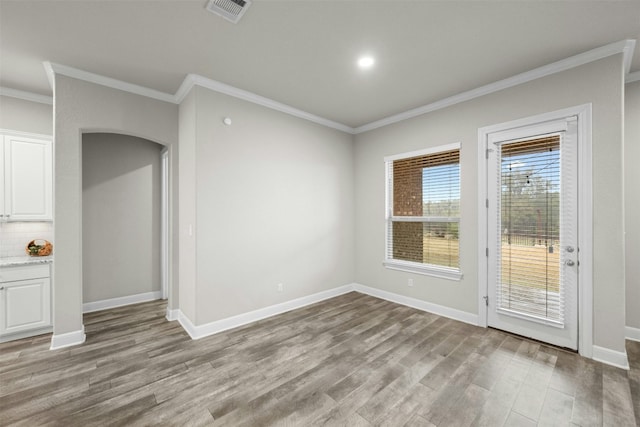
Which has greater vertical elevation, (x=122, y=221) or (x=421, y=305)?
(x=122, y=221)

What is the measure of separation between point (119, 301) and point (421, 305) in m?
4.56

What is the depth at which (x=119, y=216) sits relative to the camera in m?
4.21

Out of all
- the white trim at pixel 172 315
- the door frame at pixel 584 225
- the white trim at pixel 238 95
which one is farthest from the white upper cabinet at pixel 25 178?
the door frame at pixel 584 225

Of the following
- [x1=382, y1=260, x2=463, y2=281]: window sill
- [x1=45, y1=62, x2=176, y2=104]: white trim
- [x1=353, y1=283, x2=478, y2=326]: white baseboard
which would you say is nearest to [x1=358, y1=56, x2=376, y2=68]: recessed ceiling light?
[x1=45, y1=62, x2=176, y2=104]: white trim

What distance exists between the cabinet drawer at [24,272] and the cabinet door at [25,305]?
5 centimetres

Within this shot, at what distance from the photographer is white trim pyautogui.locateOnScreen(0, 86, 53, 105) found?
327cm

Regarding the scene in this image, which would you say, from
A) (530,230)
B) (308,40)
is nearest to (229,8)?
(308,40)

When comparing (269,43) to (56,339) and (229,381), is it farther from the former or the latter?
(56,339)

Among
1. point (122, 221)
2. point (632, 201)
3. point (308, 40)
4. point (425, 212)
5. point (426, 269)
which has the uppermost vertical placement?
point (308, 40)

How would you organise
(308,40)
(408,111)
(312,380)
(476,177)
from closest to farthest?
1. (312,380)
2. (308,40)
3. (476,177)
4. (408,111)

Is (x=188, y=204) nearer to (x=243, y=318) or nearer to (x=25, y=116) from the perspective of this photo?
(x=243, y=318)

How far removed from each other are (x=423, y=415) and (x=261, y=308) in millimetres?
2333

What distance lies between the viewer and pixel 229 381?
2.31m

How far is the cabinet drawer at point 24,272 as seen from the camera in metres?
2.99
